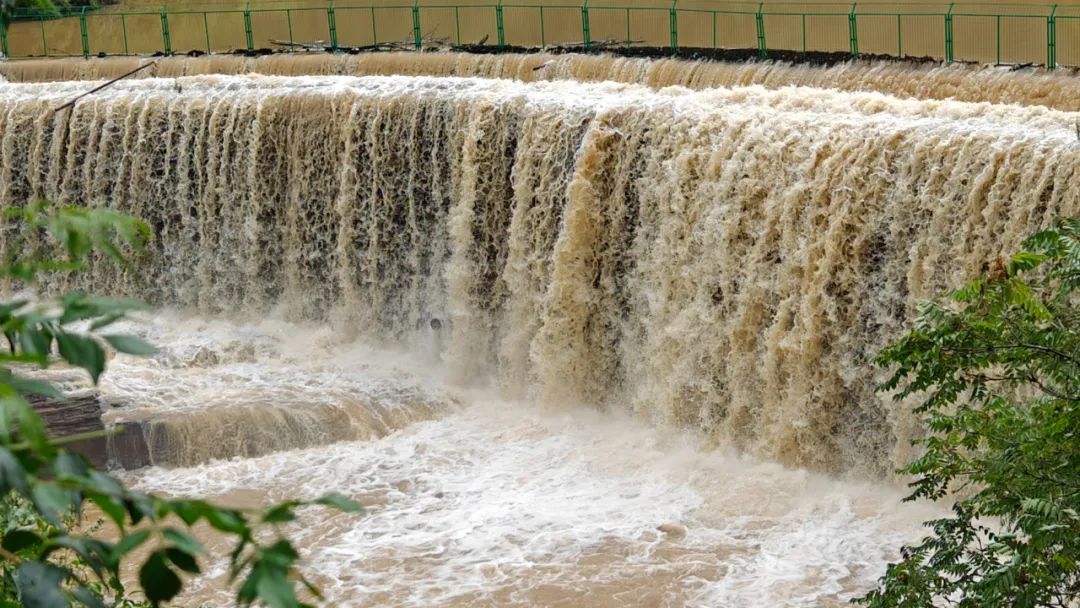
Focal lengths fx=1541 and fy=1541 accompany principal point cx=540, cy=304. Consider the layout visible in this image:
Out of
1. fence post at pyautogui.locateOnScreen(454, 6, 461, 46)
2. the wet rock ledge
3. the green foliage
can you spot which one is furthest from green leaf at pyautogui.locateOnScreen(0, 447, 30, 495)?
fence post at pyautogui.locateOnScreen(454, 6, 461, 46)

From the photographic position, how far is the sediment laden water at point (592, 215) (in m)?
10.5

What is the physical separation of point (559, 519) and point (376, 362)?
175 inches

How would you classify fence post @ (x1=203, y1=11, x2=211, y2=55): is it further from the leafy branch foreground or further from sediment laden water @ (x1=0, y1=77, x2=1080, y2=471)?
the leafy branch foreground

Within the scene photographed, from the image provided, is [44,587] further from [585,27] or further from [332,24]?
[332,24]

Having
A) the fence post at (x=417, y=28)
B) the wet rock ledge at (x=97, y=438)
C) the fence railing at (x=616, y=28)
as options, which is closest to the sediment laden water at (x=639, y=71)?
the fence railing at (x=616, y=28)

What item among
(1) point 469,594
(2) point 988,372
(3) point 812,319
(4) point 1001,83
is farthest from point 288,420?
(4) point 1001,83

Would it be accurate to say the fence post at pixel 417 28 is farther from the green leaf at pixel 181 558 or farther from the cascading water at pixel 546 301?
the green leaf at pixel 181 558

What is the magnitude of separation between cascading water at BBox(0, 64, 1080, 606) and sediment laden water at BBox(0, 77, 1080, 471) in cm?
3

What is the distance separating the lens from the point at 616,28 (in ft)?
75.2

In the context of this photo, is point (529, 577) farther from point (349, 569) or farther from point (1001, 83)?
point (1001, 83)

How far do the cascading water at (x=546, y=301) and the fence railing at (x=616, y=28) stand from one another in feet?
9.41

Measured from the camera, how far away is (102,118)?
1675cm

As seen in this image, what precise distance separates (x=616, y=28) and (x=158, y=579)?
21518mm

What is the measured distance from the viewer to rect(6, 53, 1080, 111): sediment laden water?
1425 cm
